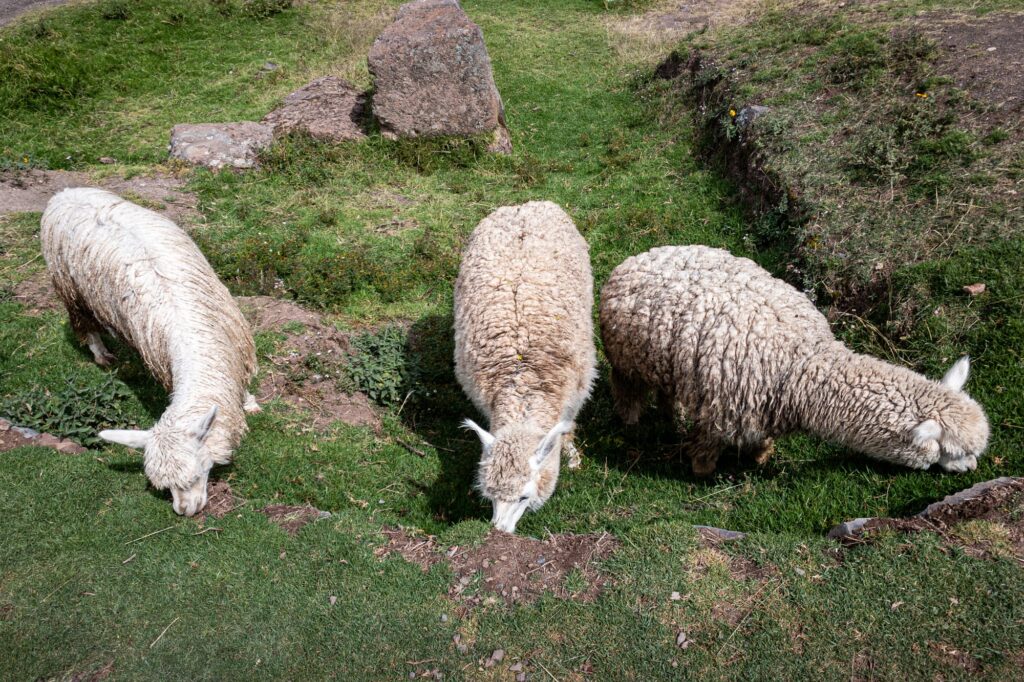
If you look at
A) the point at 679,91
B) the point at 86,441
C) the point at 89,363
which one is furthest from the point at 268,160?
the point at 679,91

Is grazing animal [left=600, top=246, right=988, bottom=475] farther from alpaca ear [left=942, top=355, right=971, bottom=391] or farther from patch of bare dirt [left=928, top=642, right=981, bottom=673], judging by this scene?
patch of bare dirt [left=928, top=642, right=981, bottom=673]

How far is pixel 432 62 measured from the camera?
11.4m

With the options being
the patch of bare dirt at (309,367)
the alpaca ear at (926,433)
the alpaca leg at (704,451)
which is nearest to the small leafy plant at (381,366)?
the patch of bare dirt at (309,367)

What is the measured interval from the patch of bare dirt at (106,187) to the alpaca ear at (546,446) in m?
7.58

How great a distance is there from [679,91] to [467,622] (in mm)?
11197

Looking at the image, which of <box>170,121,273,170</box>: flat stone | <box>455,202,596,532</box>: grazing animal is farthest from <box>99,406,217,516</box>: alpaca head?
<box>170,121,273,170</box>: flat stone

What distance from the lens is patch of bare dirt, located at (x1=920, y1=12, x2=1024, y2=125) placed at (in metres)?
8.28

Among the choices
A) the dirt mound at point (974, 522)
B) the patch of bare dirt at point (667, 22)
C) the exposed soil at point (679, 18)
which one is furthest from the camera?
the exposed soil at point (679, 18)

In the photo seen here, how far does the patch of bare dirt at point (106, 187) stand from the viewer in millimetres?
10070

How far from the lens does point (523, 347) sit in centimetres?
570

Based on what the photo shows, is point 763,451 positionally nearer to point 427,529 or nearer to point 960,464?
point 960,464

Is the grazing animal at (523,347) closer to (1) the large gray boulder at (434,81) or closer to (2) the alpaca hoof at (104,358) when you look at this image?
(2) the alpaca hoof at (104,358)

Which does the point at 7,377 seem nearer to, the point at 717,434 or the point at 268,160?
the point at 268,160

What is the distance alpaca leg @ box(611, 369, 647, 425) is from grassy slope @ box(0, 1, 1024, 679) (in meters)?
0.19
